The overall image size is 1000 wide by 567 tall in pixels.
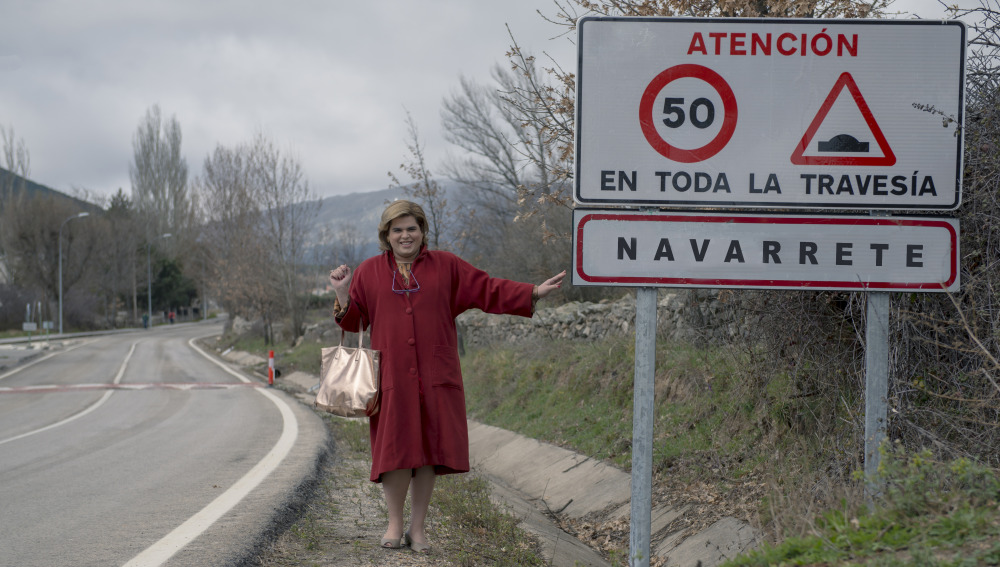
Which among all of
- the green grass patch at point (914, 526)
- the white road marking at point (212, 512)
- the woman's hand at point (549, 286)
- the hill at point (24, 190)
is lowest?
the white road marking at point (212, 512)

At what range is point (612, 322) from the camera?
42.3 feet

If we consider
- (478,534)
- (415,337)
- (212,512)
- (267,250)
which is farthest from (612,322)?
(267,250)

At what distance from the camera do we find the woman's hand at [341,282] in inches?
168

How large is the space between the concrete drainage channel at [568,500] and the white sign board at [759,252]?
1411 mm

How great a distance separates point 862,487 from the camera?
3.43m

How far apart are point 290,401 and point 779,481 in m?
12.8

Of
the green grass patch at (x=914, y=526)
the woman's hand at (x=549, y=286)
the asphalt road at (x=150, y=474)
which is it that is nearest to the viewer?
the green grass patch at (x=914, y=526)

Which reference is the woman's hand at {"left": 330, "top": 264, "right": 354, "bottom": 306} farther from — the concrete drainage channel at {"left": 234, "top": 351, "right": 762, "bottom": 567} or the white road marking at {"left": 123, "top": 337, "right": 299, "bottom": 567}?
the concrete drainage channel at {"left": 234, "top": 351, "right": 762, "bottom": 567}

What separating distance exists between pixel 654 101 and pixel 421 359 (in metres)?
1.71

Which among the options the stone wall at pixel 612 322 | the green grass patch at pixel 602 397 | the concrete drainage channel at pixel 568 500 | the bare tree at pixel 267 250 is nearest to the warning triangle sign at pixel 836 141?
the concrete drainage channel at pixel 568 500

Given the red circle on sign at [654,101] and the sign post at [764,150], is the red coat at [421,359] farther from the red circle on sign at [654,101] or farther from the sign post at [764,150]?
the red circle on sign at [654,101]

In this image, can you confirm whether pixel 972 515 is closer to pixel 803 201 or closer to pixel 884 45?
pixel 803 201

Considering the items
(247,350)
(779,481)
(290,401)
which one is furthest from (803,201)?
(247,350)

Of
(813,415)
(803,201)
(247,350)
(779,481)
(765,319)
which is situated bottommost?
(247,350)
